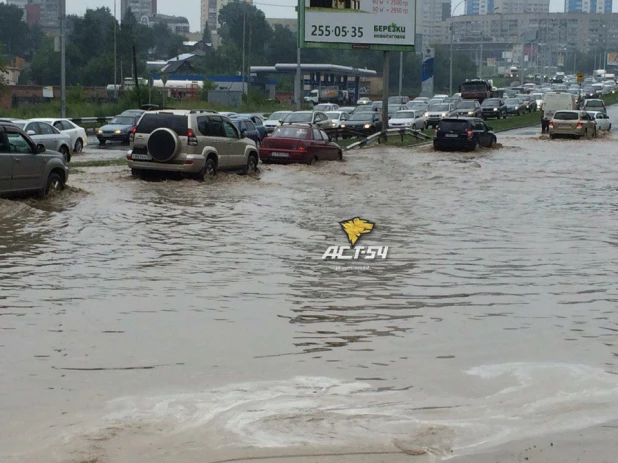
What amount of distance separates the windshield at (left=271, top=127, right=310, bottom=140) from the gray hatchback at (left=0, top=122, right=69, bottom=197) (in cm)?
1157

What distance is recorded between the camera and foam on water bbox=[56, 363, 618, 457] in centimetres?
676

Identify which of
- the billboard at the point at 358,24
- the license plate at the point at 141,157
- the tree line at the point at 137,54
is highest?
the tree line at the point at 137,54

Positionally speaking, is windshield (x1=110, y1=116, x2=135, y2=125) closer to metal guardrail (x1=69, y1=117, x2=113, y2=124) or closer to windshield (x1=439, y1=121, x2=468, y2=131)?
metal guardrail (x1=69, y1=117, x2=113, y2=124)

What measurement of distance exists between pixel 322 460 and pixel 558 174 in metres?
26.1

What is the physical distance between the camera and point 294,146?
3066 cm

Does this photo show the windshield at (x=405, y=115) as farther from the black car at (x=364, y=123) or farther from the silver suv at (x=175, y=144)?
the silver suv at (x=175, y=144)

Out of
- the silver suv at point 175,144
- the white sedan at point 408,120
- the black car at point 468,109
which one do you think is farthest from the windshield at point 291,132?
the black car at point 468,109

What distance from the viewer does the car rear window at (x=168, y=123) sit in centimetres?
2434

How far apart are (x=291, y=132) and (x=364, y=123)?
731 inches

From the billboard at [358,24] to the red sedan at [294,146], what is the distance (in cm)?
1324

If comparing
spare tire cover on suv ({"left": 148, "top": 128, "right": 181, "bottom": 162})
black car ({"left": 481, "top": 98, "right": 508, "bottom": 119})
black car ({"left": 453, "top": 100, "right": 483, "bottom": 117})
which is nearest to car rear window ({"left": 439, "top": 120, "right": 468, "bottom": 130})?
spare tire cover on suv ({"left": 148, "top": 128, "right": 181, "bottom": 162})

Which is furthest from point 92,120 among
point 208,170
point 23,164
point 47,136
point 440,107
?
point 23,164

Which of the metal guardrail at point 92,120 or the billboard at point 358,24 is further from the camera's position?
the metal guardrail at point 92,120
